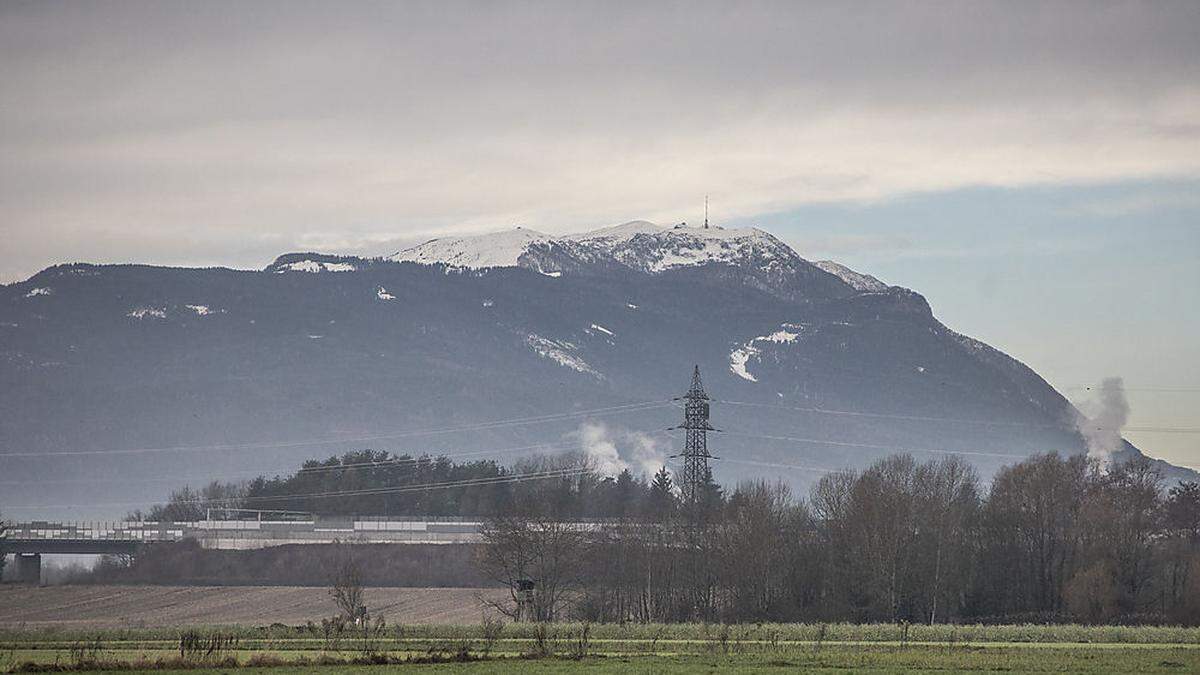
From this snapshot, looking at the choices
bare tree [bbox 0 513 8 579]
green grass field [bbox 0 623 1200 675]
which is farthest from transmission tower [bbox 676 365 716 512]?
bare tree [bbox 0 513 8 579]

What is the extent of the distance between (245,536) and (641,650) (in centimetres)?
9565

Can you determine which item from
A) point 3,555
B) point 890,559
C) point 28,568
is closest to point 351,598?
point 890,559

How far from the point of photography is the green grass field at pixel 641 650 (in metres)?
60.4

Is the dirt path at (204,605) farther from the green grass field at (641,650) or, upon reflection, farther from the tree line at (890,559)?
the green grass field at (641,650)

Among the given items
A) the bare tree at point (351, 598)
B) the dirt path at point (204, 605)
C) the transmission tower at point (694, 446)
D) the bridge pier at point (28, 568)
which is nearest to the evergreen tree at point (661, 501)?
the transmission tower at point (694, 446)

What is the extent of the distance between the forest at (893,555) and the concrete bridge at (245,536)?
1230 inches

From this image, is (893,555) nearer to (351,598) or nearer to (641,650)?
(351,598)

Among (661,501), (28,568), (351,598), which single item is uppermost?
(661,501)

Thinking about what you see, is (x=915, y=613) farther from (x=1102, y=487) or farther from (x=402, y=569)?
(x=402, y=569)

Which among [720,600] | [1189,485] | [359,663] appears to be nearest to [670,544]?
[720,600]

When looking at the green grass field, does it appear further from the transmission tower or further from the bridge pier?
the bridge pier

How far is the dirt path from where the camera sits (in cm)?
11181

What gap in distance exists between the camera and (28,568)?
516 ft

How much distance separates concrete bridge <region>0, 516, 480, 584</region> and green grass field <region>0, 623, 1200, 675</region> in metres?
67.4
